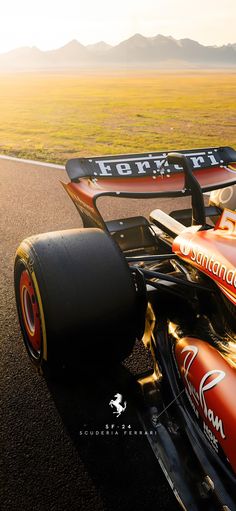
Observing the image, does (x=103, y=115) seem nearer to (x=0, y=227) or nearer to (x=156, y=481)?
(x=0, y=227)

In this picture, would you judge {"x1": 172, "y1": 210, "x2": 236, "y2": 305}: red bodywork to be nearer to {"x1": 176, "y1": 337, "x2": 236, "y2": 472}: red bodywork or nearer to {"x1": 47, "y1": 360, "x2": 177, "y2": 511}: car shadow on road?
{"x1": 176, "y1": 337, "x2": 236, "y2": 472}: red bodywork

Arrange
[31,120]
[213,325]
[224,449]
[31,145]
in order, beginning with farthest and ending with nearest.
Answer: [31,120] → [31,145] → [213,325] → [224,449]

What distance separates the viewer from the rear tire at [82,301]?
6.98 feet

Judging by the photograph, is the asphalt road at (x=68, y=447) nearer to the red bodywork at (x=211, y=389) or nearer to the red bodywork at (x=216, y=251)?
the red bodywork at (x=211, y=389)

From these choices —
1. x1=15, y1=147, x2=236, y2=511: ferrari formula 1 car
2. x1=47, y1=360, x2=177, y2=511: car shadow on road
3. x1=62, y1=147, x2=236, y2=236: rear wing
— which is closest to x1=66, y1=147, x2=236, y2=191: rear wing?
x1=62, y1=147, x2=236, y2=236: rear wing

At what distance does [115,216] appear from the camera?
5320 mm

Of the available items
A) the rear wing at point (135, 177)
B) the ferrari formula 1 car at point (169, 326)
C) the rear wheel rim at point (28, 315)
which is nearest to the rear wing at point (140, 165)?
the rear wing at point (135, 177)

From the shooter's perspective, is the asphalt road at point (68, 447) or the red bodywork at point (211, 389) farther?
→ the asphalt road at point (68, 447)

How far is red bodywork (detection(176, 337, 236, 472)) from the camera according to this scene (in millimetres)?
1816

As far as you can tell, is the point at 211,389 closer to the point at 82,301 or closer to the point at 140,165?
the point at 82,301

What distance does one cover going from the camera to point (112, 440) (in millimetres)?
2307

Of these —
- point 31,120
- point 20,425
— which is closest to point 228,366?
point 20,425

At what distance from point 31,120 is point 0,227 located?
11882 millimetres

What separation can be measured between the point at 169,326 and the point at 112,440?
558 millimetres
